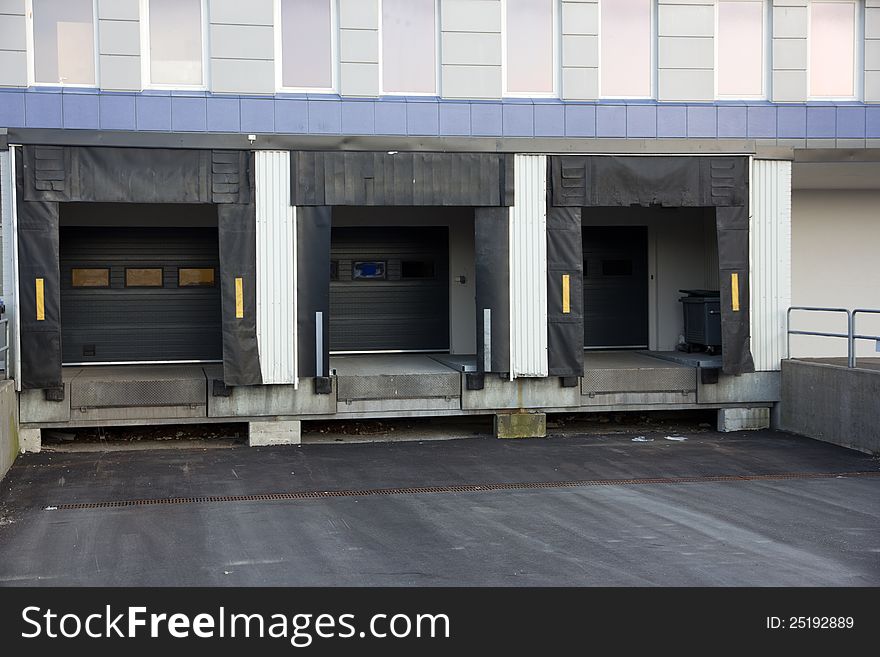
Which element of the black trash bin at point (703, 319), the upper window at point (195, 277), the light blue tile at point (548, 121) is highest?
the light blue tile at point (548, 121)

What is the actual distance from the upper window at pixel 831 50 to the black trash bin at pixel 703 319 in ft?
11.0

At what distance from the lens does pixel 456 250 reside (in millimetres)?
17828

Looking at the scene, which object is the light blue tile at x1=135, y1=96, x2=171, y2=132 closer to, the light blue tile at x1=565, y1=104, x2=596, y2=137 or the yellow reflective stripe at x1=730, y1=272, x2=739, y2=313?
the light blue tile at x1=565, y1=104, x2=596, y2=137

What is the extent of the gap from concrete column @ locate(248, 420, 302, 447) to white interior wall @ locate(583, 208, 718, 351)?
274 inches

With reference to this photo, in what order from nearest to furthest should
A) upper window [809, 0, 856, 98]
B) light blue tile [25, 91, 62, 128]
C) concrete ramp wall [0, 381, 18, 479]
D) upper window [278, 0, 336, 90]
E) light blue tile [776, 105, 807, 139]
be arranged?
1. concrete ramp wall [0, 381, 18, 479]
2. light blue tile [25, 91, 62, 128]
3. upper window [278, 0, 336, 90]
4. light blue tile [776, 105, 807, 139]
5. upper window [809, 0, 856, 98]

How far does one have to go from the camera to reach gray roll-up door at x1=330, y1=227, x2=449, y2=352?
17.7 meters

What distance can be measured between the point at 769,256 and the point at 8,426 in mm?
10273

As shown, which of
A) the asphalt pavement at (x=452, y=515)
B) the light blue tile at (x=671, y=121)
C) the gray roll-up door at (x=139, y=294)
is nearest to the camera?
the asphalt pavement at (x=452, y=515)

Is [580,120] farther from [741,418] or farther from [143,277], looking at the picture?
[143,277]

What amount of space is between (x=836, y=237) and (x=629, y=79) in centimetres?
485

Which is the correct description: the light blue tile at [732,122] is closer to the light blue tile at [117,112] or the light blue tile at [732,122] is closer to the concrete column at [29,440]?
the light blue tile at [117,112]

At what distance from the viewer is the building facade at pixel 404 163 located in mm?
13586

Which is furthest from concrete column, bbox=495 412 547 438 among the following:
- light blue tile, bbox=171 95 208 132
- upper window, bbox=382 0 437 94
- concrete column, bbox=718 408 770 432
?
light blue tile, bbox=171 95 208 132

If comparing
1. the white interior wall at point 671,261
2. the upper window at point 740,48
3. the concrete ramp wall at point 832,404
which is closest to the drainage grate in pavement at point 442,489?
the concrete ramp wall at point 832,404
